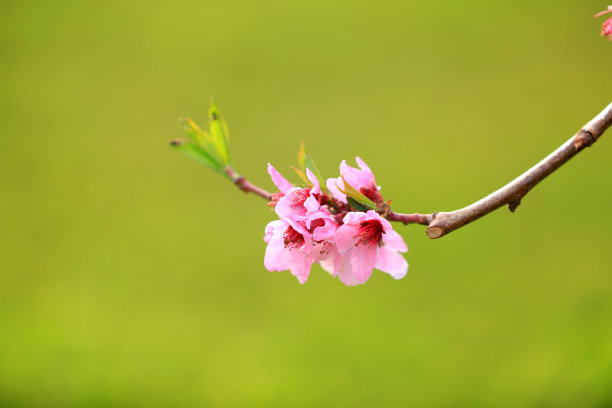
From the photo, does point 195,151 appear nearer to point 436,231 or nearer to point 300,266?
point 300,266

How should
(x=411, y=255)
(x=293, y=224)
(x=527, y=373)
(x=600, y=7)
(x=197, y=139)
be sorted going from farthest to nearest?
1. (x=600, y=7)
2. (x=411, y=255)
3. (x=527, y=373)
4. (x=197, y=139)
5. (x=293, y=224)

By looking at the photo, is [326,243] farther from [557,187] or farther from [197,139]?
[557,187]

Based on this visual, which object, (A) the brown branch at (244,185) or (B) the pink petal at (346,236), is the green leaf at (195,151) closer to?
(A) the brown branch at (244,185)

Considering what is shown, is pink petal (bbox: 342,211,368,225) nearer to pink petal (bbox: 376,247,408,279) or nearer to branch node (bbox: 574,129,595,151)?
pink petal (bbox: 376,247,408,279)

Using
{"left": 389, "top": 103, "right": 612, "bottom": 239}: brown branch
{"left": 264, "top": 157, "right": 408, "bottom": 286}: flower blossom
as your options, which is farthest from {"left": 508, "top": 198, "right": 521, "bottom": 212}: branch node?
{"left": 264, "top": 157, "right": 408, "bottom": 286}: flower blossom

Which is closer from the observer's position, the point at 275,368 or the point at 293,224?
the point at 293,224

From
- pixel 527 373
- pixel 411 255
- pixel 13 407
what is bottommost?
pixel 527 373

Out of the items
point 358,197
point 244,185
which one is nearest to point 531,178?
point 358,197

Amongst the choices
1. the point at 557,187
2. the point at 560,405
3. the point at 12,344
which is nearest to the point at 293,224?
the point at 560,405
